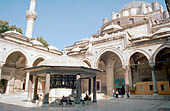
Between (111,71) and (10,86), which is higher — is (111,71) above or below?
above

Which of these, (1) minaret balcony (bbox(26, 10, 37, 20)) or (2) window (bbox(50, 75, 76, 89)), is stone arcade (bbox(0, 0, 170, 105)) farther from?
(2) window (bbox(50, 75, 76, 89))

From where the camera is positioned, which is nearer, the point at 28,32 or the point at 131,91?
the point at 131,91

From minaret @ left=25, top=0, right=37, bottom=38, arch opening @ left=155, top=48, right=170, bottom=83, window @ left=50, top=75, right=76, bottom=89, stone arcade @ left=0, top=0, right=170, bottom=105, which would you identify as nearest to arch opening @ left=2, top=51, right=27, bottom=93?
stone arcade @ left=0, top=0, right=170, bottom=105

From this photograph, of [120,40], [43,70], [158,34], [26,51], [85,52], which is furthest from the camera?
[85,52]

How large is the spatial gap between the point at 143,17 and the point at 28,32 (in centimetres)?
1853

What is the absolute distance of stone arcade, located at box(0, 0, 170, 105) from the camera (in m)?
14.1

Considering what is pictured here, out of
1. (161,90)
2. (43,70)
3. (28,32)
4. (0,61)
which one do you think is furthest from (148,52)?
(28,32)

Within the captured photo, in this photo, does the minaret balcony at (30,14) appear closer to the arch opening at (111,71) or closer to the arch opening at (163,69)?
the arch opening at (111,71)

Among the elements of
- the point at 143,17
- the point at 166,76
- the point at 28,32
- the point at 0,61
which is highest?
the point at 143,17

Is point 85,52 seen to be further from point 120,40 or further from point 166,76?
point 166,76

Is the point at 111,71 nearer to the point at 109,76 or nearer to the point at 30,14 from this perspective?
the point at 109,76

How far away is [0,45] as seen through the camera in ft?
48.3

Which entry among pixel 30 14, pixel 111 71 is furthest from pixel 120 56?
pixel 30 14

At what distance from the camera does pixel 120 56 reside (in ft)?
50.7
